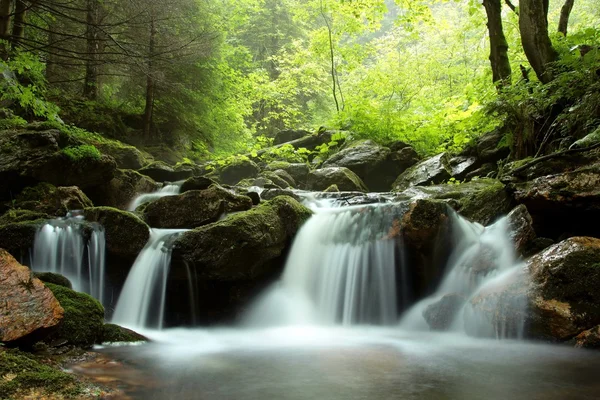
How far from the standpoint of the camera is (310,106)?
25375 millimetres

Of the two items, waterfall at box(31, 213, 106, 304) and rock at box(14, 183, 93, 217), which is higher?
rock at box(14, 183, 93, 217)

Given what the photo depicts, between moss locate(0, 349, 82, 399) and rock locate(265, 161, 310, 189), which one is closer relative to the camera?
moss locate(0, 349, 82, 399)

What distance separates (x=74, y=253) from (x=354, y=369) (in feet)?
16.7

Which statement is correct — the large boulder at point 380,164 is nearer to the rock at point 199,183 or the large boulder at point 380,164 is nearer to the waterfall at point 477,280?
the rock at point 199,183

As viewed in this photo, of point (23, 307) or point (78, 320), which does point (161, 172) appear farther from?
point (23, 307)

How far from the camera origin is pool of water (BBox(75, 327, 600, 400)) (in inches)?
128

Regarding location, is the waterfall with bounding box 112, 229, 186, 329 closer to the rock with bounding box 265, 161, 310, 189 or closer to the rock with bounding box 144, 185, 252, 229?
the rock with bounding box 144, 185, 252, 229

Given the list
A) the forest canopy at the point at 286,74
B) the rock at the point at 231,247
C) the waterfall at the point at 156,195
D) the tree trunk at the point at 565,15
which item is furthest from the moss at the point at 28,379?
the tree trunk at the point at 565,15

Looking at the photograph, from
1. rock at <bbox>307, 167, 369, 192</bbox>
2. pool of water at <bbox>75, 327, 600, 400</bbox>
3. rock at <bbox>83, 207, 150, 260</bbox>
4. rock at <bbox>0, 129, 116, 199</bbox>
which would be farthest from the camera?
rock at <bbox>307, 167, 369, 192</bbox>

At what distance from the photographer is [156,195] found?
35.6 feet

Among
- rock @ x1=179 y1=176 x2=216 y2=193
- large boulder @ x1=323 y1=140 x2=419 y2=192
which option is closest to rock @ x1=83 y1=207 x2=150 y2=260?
rock @ x1=179 y1=176 x2=216 y2=193

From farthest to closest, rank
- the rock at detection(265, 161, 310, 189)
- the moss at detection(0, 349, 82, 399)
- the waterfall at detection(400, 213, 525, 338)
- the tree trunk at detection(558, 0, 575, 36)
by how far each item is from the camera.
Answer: the rock at detection(265, 161, 310, 189) → the tree trunk at detection(558, 0, 575, 36) → the waterfall at detection(400, 213, 525, 338) → the moss at detection(0, 349, 82, 399)

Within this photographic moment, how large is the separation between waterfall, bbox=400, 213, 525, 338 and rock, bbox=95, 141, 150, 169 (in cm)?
1036

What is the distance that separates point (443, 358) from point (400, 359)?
18.1 inches
